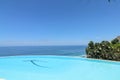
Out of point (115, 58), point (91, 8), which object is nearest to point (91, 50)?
point (115, 58)

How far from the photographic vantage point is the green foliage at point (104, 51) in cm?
1273

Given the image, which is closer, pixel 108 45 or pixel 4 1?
pixel 108 45

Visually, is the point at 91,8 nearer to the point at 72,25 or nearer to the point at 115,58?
the point at 72,25

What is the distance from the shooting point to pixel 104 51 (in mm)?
13078

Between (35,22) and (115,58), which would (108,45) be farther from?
(35,22)

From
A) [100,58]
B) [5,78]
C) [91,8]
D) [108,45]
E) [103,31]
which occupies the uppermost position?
[91,8]

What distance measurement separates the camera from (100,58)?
43.9 ft

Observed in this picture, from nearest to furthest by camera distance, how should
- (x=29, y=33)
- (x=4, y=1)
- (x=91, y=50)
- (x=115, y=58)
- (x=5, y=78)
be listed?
(x=5, y=78) → (x=115, y=58) → (x=91, y=50) → (x=4, y=1) → (x=29, y=33)

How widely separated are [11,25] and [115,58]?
1750 cm

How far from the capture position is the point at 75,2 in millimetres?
21922

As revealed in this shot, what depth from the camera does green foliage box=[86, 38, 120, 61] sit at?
501 inches

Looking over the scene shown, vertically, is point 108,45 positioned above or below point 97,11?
below

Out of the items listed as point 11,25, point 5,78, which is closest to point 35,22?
point 11,25

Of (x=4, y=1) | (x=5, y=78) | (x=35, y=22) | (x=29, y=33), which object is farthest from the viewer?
(x=29, y=33)
